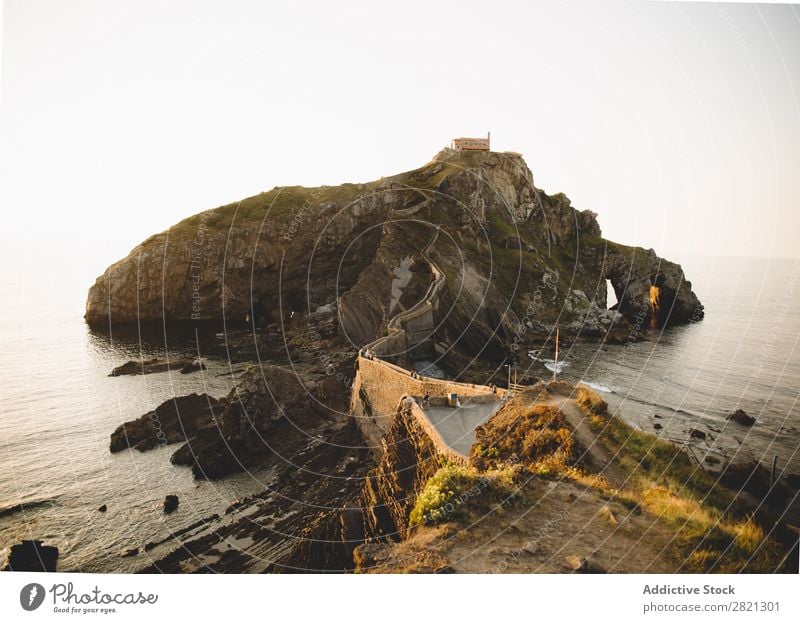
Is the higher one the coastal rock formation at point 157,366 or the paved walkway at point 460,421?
the paved walkway at point 460,421

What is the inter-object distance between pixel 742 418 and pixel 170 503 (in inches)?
1689

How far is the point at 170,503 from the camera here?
27844mm

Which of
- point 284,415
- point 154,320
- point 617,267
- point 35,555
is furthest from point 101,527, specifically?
point 617,267

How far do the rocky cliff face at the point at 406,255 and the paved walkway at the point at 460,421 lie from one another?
49.3 m

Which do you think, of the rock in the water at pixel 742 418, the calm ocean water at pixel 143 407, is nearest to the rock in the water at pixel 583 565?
the calm ocean water at pixel 143 407

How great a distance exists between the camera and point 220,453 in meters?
32.5

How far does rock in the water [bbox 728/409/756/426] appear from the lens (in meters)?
39.7

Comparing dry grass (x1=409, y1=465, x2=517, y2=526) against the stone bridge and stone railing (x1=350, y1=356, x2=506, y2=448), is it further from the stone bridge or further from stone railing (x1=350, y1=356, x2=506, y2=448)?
stone railing (x1=350, y1=356, x2=506, y2=448)

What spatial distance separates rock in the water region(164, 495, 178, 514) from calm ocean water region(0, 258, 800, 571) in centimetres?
43

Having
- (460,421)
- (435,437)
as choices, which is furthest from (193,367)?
(435,437)

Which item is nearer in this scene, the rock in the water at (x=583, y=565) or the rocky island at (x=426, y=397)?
the rock in the water at (x=583, y=565)

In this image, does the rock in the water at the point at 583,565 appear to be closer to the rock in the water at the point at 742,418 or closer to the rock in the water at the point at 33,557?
the rock in the water at the point at 33,557

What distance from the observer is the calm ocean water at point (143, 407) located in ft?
88.5

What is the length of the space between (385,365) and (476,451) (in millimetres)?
19161
